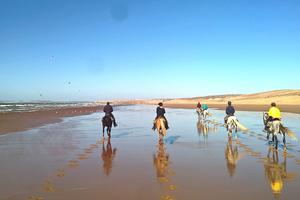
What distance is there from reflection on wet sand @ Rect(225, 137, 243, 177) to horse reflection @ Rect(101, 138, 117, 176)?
396 cm

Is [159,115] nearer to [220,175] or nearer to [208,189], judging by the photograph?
[220,175]

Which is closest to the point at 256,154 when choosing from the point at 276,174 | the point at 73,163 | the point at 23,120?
the point at 276,174

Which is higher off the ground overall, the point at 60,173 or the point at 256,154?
the point at 60,173

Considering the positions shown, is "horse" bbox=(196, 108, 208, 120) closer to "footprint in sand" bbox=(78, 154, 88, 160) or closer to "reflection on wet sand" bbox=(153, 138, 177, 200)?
"reflection on wet sand" bbox=(153, 138, 177, 200)

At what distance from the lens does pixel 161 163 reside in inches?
501

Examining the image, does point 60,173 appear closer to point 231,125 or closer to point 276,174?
point 276,174

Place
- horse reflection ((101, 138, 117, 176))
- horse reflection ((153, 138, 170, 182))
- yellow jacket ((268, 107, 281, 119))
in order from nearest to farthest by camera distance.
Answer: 1. horse reflection ((153, 138, 170, 182))
2. horse reflection ((101, 138, 117, 176))
3. yellow jacket ((268, 107, 281, 119))

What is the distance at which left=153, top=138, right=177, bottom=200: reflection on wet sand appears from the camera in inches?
357

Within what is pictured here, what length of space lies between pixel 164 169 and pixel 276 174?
3.46 metres

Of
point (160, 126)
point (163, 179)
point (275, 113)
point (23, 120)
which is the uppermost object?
point (275, 113)

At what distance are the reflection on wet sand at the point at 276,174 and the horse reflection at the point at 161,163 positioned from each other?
3010 mm

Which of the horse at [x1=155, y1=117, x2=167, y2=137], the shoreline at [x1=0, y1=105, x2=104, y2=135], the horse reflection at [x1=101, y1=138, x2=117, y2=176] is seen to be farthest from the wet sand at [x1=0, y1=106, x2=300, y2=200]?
the shoreline at [x1=0, y1=105, x2=104, y2=135]

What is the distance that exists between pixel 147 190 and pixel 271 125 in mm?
9884

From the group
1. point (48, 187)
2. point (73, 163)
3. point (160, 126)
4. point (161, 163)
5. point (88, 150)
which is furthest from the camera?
point (160, 126)
